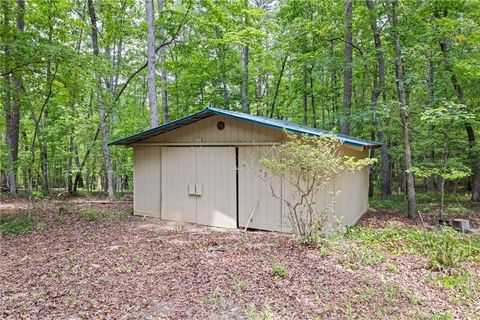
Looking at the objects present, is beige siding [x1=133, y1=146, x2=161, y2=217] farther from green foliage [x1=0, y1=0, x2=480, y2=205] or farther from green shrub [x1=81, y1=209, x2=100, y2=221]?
green foliage [x1=0, y1=0, x2=480, y2=205]

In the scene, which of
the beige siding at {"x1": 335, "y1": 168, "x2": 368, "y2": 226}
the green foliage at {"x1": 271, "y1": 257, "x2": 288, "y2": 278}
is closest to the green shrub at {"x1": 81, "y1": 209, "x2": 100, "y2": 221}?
the green foliage at {"x1": 271, "y1": 257, "x2": 288, "y2": 278}

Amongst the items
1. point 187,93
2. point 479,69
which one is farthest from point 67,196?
point 479,69

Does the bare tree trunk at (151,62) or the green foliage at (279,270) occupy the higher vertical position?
the bare tree trunk at (151,62)

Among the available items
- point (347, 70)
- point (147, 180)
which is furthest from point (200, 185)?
point (347, 70)

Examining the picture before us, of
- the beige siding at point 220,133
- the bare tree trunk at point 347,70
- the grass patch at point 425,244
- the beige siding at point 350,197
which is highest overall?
the bare tree trunk at point 347,70

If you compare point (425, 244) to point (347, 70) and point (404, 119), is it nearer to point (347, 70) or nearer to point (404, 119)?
point (404, 119)

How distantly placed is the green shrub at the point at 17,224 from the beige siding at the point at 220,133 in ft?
11.6

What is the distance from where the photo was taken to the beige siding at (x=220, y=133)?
7.06m

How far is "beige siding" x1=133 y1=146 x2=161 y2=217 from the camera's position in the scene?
28.5 ft

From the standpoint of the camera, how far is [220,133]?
301 inches

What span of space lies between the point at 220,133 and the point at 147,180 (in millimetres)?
2743

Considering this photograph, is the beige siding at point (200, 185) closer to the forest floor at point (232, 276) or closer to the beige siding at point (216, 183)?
the beige siding at point (216, 183)

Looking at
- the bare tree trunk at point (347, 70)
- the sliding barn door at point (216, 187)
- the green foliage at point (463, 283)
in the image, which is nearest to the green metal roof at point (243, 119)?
the sliding barn door at point (216, 187)

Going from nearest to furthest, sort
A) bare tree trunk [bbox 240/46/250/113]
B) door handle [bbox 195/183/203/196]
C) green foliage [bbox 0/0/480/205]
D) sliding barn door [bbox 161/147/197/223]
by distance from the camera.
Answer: door handle [bbox 195/183/203/196], sliding barn door [bbox 161/147/197/223], green foliage [bbox 0/0/480/205], bare tree trunk [bbox 240/46/250/113]
